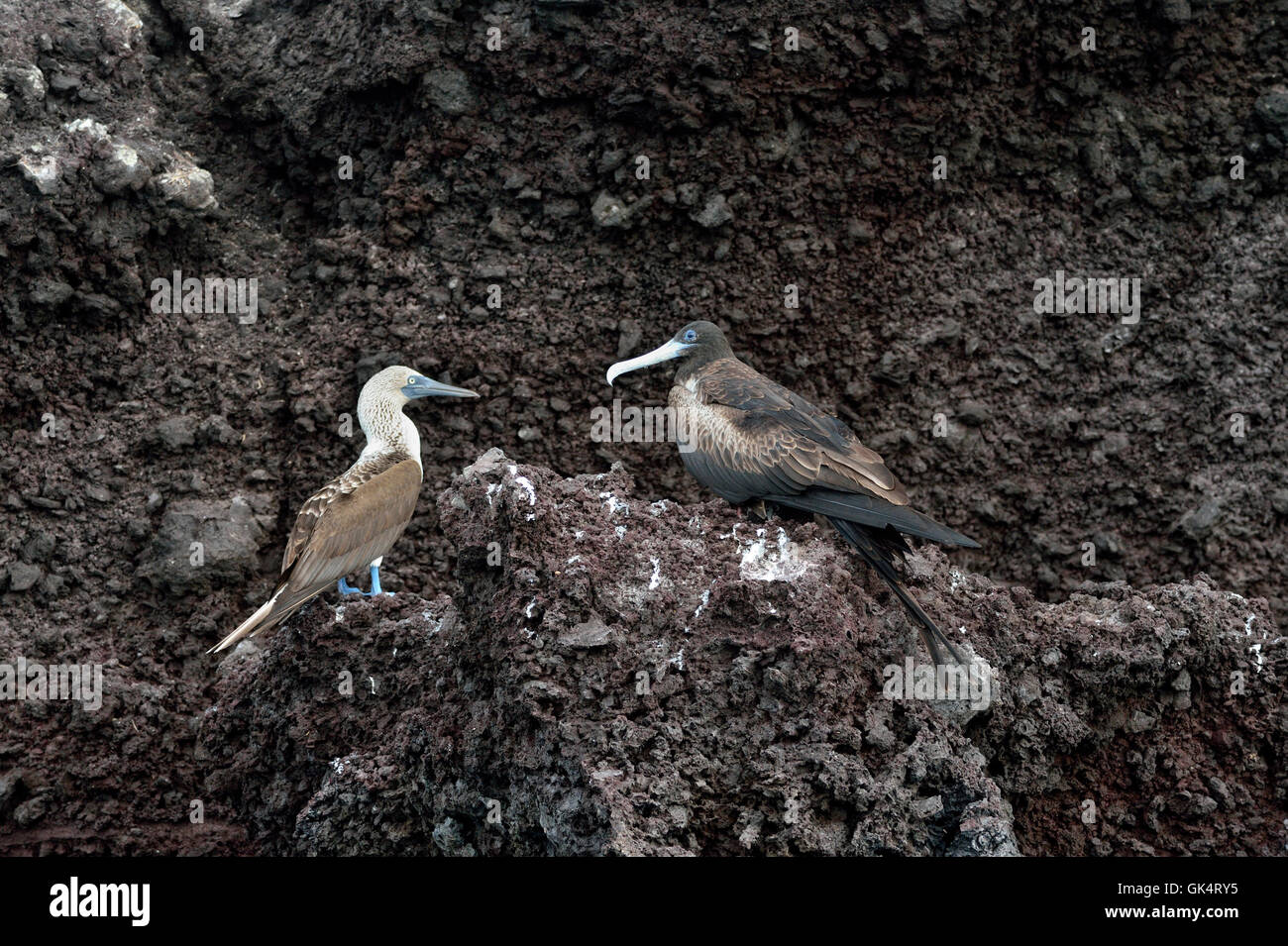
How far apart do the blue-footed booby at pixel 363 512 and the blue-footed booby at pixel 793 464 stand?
159 centimetres

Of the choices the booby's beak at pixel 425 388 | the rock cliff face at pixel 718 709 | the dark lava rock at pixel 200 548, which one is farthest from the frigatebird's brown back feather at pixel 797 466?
the dark lava rock at pixel 200 548

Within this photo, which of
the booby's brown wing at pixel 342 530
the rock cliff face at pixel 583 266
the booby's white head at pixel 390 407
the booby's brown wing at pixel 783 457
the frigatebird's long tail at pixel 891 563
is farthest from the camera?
the rock cliff face at pixel 583 266

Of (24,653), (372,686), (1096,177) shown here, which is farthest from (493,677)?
(1096,177)

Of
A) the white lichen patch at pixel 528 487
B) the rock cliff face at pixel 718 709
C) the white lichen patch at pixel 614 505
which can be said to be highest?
the white lichen patch at pixel 528 487

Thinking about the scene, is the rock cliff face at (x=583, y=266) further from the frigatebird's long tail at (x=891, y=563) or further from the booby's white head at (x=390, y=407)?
the frigatebird's long tail at (x=891, y=563)

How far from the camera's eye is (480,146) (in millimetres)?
9516

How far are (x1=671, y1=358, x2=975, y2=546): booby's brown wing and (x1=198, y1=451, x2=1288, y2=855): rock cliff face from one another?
269 mm

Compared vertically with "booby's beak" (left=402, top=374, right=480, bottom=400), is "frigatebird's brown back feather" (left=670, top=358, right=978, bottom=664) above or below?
below

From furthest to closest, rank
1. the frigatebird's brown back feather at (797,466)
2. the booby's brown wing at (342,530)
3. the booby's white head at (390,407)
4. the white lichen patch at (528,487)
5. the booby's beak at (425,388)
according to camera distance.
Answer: the booby's beak at (425,388)
the booby's white head at (390,407)
the booby's brown wing at (342,530)
the frigatebird's brown back feather at (797,466)
the white lichen patch at (528,487)

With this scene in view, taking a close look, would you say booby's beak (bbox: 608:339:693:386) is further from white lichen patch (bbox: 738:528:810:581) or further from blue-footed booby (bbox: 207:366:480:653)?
white lichen patch (bbox: 738:528:810:581)

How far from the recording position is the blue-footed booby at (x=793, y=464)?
651 cm

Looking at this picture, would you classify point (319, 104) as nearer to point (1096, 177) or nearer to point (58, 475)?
point (58, 475)

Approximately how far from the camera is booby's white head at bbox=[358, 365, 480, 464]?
8016 millimetres

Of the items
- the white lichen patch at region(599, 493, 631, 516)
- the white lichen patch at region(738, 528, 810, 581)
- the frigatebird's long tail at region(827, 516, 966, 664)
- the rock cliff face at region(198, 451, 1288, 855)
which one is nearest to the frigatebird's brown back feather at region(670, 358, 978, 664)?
the frigatebird's long tail at region(827, 516, 966, 664)
